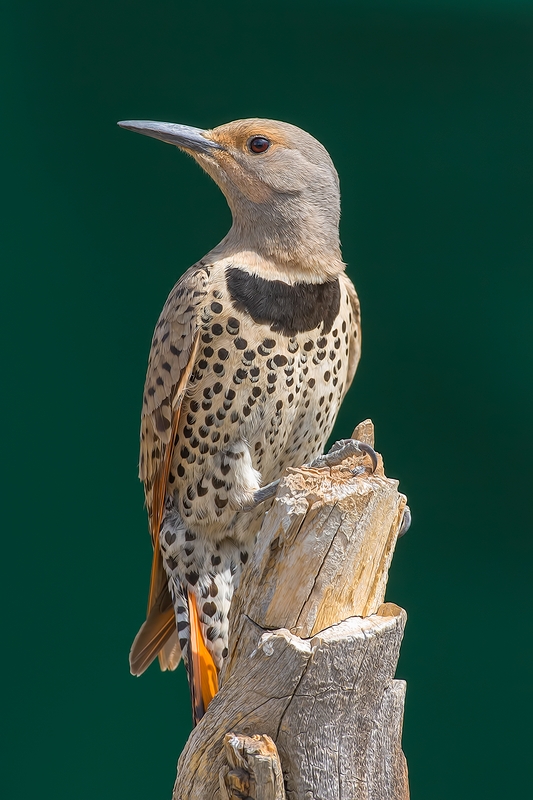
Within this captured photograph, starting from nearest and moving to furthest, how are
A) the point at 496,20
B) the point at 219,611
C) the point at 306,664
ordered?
the point at 306,664 < the point at 219,611 < the point at 496,20

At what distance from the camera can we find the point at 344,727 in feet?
6.67

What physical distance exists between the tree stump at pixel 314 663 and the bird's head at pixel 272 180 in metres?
0.76

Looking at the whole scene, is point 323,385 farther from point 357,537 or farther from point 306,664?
point 306,664

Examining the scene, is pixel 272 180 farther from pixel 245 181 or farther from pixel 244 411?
pixel 244 411

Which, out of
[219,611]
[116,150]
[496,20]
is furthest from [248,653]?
[496,20]

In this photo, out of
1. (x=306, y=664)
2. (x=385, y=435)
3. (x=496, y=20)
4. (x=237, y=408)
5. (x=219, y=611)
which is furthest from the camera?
(x=385, y=435)

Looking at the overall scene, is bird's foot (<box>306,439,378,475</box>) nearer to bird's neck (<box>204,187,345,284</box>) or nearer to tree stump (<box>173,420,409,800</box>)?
tree stump (<box>173,420,409,800</box>)

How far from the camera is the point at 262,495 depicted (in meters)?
2.56

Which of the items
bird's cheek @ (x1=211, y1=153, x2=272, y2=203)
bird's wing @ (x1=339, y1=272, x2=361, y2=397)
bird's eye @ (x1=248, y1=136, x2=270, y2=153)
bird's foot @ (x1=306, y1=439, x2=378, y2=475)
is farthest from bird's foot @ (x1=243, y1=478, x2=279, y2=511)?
bird's eye @ (x1=248, y1=136, x2=270, y2=153)

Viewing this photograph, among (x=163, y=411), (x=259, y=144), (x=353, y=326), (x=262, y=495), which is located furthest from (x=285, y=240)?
(x=262, y=495)

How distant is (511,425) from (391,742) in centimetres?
191

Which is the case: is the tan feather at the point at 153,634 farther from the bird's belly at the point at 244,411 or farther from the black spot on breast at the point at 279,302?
the black spot on breast at the point at 279,302

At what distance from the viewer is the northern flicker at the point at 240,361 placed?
2.56 m

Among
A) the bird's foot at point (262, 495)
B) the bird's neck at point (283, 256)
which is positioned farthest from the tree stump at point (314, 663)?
the bird's neck at point (283, 256)
